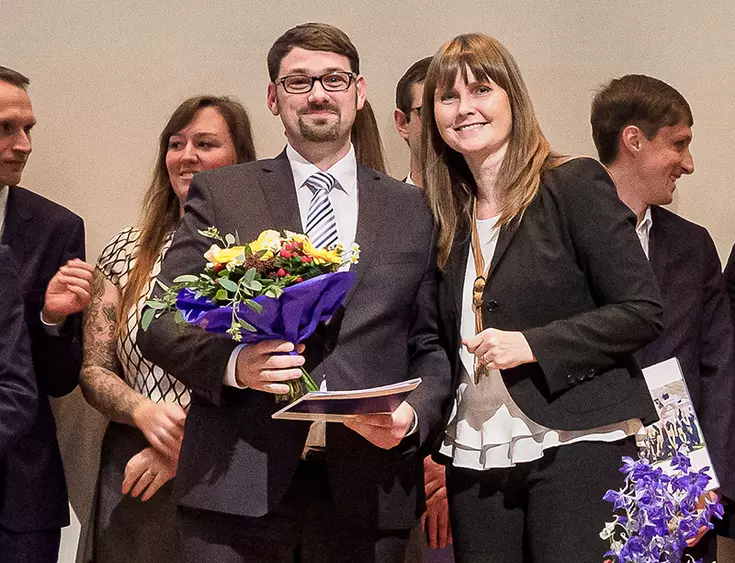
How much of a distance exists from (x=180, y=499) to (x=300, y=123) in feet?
3.49

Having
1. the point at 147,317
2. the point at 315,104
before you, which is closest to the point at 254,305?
the point at 147,317

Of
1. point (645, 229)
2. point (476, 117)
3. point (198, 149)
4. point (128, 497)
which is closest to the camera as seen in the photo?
point (476, 117)

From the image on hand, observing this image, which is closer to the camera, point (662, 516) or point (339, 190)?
point (662, 516)

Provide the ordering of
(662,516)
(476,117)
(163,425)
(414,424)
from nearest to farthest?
(662,516), (414,424), (476,117), (163,425)

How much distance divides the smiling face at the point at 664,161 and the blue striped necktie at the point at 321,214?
4.93ft

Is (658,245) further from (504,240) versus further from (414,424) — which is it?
(414,424)

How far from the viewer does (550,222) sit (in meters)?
3.10

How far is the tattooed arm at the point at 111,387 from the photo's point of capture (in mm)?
3709

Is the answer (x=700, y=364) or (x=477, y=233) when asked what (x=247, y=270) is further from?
(x=700, y=364)

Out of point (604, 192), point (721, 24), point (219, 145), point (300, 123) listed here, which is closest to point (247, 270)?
point (300, 123)

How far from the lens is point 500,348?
9.55 ft

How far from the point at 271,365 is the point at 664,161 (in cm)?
208

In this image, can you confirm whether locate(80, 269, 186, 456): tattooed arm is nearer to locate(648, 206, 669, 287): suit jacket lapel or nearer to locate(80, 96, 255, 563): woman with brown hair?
locate(80, 96, 255, 563): woman with brown hair

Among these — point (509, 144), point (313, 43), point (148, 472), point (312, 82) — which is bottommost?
point (148, 472)
